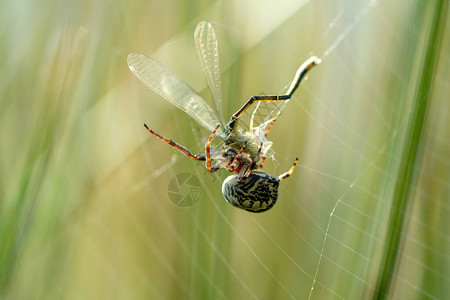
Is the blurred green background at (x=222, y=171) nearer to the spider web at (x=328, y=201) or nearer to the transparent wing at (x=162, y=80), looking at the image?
the spider web at (x=328, y=201)

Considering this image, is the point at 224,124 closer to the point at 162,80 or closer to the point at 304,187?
the point at 162,80

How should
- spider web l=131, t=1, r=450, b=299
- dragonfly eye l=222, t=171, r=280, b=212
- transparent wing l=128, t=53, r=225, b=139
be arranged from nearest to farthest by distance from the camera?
transparent wing l=128, t=53, r=225, b=139 < dragonfly eye l=222, t=171, r=280, b=212 < spider web l=131, t=1, r=450, b=299

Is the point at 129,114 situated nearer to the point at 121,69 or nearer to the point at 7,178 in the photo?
the point at 121,69

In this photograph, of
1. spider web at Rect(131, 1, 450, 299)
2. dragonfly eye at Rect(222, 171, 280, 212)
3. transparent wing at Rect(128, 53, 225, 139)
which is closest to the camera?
transparent wing at Rect(128, 53, 225, 139)

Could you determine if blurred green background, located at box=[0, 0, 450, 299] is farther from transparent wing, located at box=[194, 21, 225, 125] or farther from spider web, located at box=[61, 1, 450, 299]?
transparent wing, located at box=[194, 21, 225, 125]

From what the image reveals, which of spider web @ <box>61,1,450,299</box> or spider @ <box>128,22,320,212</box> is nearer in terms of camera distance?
spider @ <box>128,22,320,212</box>

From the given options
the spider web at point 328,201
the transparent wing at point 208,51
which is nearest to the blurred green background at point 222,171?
the spider web at point 328,201

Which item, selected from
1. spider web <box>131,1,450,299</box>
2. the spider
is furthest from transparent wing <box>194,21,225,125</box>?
spider web <box>131,1,450,299</box>

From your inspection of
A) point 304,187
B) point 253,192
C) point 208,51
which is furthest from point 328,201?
point 208,51
